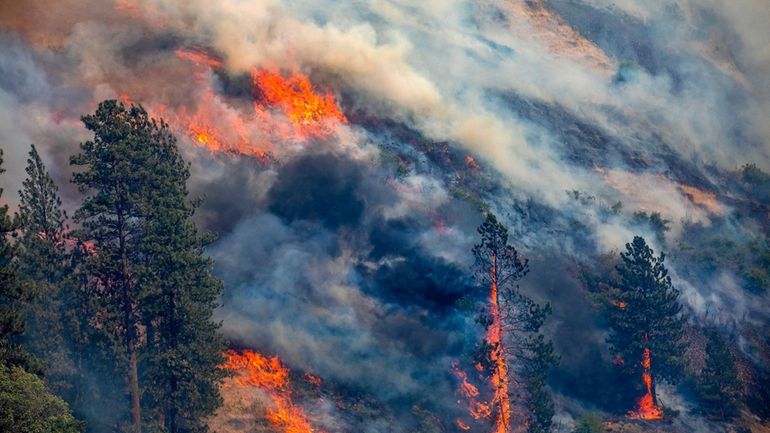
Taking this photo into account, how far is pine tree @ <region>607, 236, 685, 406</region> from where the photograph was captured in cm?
4953

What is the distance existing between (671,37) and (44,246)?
7662cm

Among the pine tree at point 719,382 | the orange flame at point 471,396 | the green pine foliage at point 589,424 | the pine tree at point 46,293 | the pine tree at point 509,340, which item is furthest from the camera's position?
the pine tree at point 719,382

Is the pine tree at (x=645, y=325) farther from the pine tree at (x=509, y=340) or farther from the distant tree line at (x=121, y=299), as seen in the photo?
the distant tree line at (x=121, y=299)

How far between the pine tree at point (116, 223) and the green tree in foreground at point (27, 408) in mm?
9572

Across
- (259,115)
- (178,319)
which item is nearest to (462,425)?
(178,319)

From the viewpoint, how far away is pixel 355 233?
52875mm

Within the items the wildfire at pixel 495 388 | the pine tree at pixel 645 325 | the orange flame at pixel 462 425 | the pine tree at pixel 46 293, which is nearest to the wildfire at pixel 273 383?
the orange flame at pixel 462 425

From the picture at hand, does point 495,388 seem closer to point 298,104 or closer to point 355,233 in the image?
point 355,233

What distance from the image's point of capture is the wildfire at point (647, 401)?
4984 centimetres

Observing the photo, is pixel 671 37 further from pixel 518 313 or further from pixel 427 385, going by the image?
pixel 427 385

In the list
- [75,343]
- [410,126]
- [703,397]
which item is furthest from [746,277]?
[75,343]

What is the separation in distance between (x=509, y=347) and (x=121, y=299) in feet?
76.7

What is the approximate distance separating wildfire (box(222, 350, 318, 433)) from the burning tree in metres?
11.8

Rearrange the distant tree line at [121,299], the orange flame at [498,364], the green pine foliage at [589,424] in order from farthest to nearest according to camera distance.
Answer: the green pine foliage at [589,424] < the orange flame at [498,364] < the distant tree line at [121,299]
